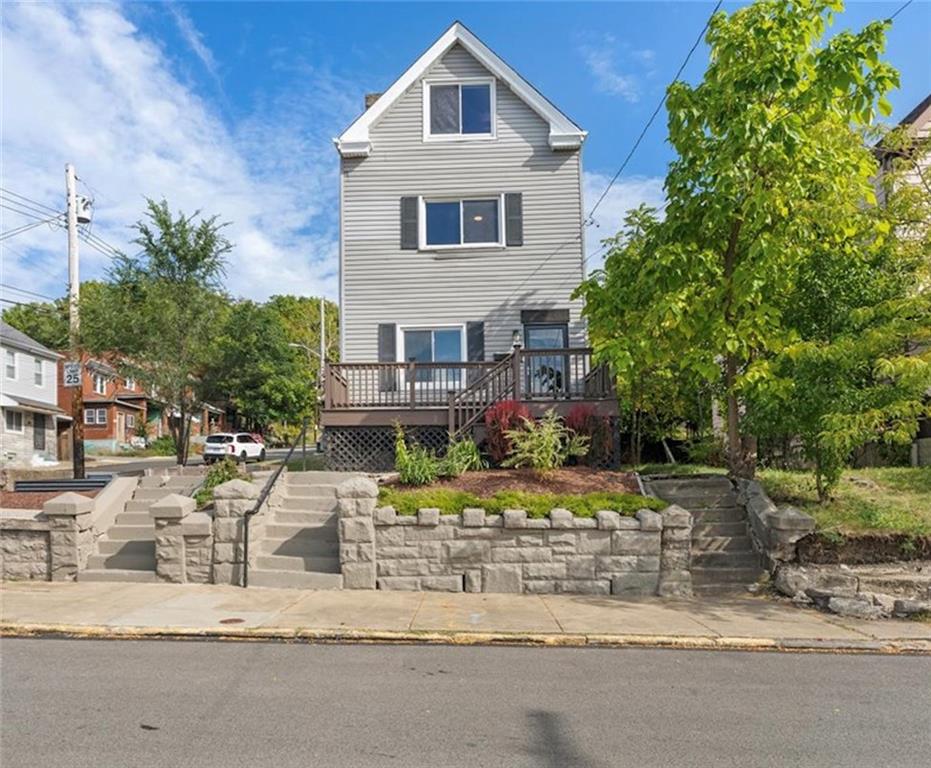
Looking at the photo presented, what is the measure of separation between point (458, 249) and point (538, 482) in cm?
849

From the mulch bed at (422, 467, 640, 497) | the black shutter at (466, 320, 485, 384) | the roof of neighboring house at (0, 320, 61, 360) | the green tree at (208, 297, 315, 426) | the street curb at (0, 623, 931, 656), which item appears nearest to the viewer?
the street curb at (0, 623, 931, 656)

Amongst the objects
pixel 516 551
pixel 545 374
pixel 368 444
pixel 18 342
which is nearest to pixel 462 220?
pixel 545 374

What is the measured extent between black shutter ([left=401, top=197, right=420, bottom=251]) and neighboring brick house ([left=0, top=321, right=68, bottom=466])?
22688 millimetres

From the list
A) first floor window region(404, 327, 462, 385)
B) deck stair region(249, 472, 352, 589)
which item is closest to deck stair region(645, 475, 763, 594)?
deck stair region(249, 472, 352, 589)

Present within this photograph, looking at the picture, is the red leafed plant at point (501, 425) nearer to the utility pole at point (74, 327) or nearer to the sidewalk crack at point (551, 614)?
the sidewalk crack at point (551, 614)

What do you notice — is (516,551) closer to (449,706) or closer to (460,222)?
(449,706)

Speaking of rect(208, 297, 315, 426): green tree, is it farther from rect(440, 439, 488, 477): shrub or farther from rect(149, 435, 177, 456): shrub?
rect(440, 439, 488, 477): shrub

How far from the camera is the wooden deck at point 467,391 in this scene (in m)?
13.1

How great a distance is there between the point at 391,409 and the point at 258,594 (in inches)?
229

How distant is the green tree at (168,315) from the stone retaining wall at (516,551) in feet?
29.8

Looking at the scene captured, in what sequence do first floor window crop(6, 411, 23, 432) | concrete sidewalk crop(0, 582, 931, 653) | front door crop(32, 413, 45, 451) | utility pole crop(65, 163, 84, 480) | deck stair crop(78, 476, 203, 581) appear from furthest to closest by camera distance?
front door crop(32, 413, 45, 451) → first floor window crop(6, 411, 23, 432) → utility pole crop(65, 163, 84, 480) → deck stair crop(78, 476, 203, 581) → concrete sidewalk crop(0, 582, 931, 653)

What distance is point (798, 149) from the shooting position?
9148mm

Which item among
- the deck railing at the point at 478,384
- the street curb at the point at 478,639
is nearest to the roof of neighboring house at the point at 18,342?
the deck railing at the point at 478,384

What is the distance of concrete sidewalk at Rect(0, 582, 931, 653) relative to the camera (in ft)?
22.1
